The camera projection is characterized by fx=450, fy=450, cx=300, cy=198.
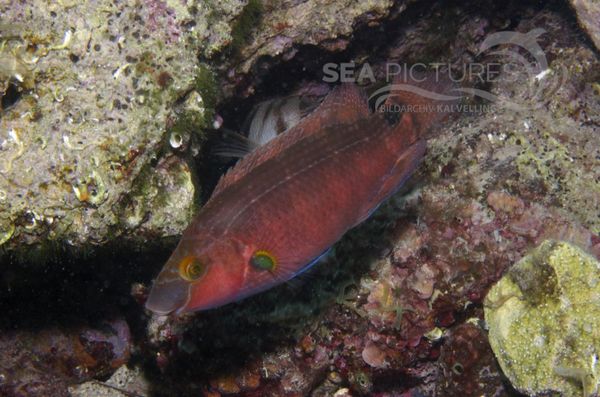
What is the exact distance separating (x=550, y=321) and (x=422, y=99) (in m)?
1.98

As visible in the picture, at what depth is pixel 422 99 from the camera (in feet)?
10.5

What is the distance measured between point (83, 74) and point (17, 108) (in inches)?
18.4

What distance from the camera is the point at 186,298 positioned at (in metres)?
2.44

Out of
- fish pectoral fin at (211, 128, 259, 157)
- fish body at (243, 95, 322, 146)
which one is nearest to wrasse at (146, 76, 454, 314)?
fish pectoral fin at (211, 128, 259, 157)

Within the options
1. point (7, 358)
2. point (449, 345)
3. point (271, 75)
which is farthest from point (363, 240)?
point (7, 358)

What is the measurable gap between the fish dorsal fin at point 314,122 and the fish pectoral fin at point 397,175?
402 millimetres

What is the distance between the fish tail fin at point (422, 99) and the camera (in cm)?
311

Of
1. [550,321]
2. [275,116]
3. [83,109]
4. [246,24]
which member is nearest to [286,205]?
[83,109]

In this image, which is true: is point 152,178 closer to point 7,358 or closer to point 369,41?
point 7,358

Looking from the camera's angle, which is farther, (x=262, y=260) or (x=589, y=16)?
(x=589, y=16)

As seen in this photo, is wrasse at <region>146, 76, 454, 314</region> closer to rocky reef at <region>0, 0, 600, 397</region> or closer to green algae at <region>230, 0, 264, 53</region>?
rocky reef at <region>0, 0, 600, 397</region>

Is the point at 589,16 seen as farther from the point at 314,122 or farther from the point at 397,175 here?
the point at 314,122

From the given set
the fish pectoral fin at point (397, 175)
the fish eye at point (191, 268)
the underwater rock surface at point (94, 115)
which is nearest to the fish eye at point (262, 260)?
the fish eye at point (191, 268)

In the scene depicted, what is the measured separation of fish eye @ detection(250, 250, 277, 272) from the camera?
8.28ft
